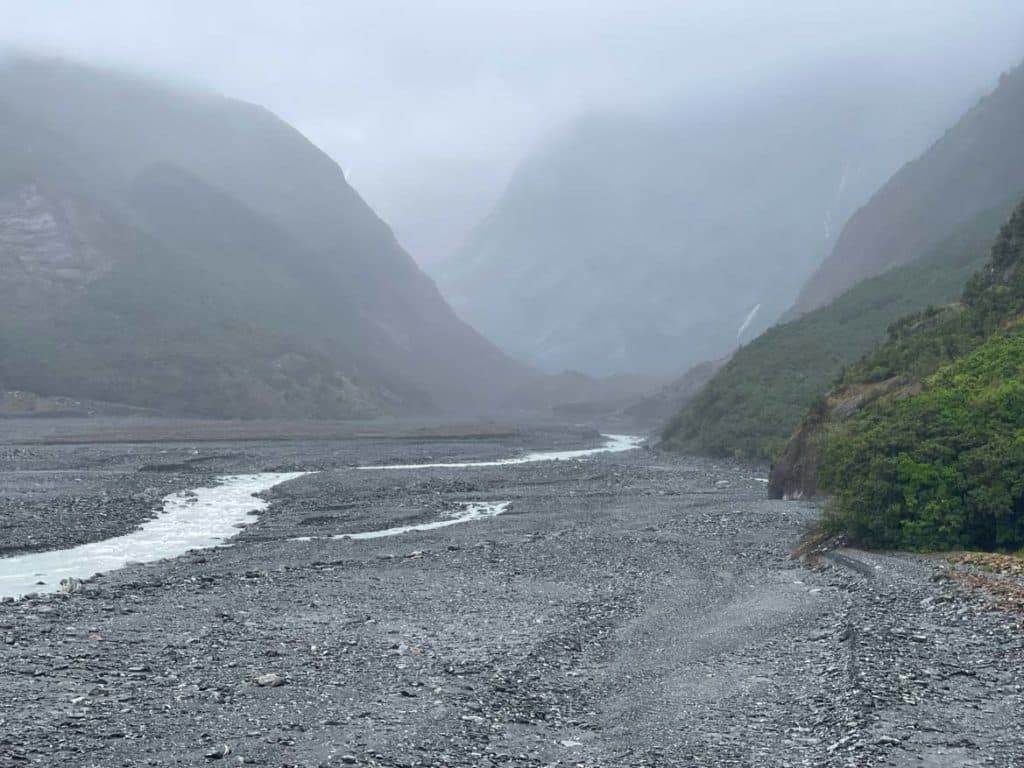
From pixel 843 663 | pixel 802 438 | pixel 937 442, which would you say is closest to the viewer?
pixel 843 663

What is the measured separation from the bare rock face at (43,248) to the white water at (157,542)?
108 metres

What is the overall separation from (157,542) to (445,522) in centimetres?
1193

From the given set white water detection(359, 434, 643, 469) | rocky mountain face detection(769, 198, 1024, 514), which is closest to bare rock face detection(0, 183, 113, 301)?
white water detection(359, 434, 643, 469)

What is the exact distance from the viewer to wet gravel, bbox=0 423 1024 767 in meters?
14.9

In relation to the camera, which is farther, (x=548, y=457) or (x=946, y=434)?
(x=548, y=457)

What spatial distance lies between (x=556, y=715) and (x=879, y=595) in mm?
10473

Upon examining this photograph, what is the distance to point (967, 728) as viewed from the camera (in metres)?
15.2

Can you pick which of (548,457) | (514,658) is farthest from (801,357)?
(514,658)

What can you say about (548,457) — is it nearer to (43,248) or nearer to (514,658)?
(514,658)

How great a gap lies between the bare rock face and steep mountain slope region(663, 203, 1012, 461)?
309 feet

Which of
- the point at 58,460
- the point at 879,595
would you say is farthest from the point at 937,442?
the point at 58,460

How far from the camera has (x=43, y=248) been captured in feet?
522

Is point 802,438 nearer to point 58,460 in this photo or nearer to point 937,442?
point 937,442

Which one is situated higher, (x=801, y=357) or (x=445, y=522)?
(x=801, y=357)
